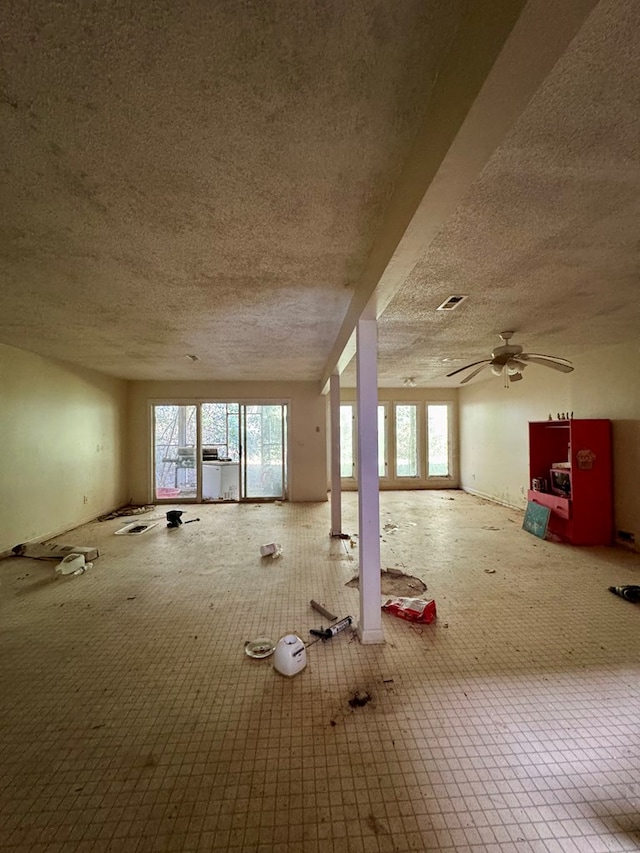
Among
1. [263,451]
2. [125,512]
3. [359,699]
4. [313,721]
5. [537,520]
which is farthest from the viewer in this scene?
[263,451]

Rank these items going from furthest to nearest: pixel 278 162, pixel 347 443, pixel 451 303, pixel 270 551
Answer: pixel 347 443, pixel 270 551, pixel 451 303, pixel 278 162

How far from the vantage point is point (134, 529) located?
4949mm

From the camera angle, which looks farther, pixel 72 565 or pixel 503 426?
pixel 503 426

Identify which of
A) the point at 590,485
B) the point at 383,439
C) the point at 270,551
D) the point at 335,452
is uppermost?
the point at 383,439

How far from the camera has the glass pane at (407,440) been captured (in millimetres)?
8141

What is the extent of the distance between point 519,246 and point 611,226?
39cm

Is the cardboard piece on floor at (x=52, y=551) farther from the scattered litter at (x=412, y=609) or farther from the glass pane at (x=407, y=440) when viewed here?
the glass pane at (x=407, y=440)

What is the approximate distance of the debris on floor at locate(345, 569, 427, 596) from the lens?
2.99 metres

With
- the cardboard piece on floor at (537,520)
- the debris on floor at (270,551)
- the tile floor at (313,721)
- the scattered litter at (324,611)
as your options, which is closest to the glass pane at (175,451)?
the debris on floor at (270,551)

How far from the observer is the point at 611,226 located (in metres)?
1.72

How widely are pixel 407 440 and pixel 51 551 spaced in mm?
6697

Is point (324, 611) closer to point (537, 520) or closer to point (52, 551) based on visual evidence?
point (52, 551)

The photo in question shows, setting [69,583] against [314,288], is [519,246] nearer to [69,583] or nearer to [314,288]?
[314,288]

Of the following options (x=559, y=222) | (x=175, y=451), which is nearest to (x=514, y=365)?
(x=559, y=222)
